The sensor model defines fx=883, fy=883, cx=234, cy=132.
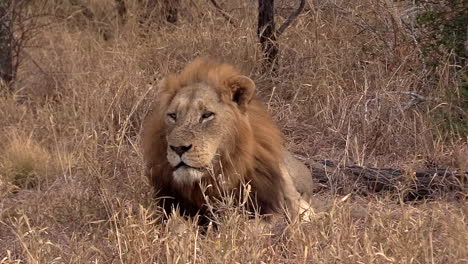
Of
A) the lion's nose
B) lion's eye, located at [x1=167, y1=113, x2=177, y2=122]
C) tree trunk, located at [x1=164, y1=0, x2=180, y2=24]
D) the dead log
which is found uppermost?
lion's eye, located at [x1=167, y1=113, x2=177, y2=122]

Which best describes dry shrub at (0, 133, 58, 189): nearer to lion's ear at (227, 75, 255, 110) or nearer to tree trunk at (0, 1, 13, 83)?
tree trunk at (0, 1, 13, 83)

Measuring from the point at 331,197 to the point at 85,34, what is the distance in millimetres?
4557

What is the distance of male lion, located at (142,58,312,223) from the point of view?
11.8 feet

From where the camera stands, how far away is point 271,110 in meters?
5.86

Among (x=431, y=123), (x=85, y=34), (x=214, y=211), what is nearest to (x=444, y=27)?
(x=431, y=123)

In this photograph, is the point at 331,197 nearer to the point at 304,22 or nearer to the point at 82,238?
the point at 82,238

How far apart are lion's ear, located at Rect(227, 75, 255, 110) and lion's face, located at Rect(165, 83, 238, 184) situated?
0.15 feet

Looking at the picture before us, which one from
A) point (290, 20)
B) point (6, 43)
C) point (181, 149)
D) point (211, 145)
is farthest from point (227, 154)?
point (6, 43)

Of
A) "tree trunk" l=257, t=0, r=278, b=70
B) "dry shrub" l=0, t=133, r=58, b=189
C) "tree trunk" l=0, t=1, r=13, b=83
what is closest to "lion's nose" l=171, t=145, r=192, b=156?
"dry shrub" l=0, t=133, r=58, b=189

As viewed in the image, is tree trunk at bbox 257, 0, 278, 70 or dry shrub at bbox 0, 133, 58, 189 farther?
tree trunk at bbox 257, 0, 278, 70

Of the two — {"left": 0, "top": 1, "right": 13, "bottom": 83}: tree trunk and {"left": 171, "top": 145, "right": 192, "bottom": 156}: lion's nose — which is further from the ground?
{"left": 171, "top": 145, "right": 192, "bottom": 156}: lion's nose

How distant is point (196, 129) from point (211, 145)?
0.09m

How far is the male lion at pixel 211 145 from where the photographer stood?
3607 millimetres

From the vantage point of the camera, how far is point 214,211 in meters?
3.75
